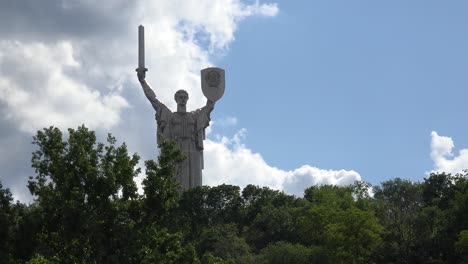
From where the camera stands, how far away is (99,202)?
28.4 meters

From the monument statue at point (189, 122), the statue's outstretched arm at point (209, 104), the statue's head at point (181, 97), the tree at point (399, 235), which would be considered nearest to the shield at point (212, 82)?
the monument statue at point (189, 122)

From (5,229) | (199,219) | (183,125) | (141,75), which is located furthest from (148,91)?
(5,229)

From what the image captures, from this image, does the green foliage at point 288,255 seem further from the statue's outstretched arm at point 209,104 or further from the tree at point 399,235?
the statue's outstretched arm at point 209,104

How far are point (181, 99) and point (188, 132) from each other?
222cm

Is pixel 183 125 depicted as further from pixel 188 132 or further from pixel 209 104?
pixel 209 104

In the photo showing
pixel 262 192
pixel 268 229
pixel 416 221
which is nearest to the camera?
pixel 416 221

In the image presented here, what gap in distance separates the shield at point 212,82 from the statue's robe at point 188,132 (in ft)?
2.59

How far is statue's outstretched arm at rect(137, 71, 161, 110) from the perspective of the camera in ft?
186

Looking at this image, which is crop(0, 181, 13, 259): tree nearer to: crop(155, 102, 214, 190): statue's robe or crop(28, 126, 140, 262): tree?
crop(28, 126, 140, 262): tree

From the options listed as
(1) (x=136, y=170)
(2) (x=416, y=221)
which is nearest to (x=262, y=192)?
(2) (x=416, y=221)

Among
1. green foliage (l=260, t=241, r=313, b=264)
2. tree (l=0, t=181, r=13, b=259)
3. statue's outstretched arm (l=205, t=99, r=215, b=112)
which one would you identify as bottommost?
tree (l=0, t=181, r=13, b=259)

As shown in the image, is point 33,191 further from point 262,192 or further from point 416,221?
point 262,192

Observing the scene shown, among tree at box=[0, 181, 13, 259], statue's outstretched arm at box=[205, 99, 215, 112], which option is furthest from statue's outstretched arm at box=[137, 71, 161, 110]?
tree at box=[0, 181, 13, 259]

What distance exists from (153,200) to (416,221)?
26.0 m
